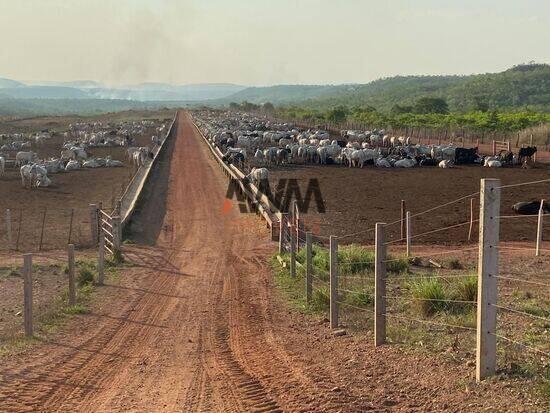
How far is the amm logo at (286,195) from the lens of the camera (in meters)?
30.3

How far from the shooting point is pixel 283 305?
1352 centimetres

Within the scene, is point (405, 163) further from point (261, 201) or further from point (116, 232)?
point (116, 232)

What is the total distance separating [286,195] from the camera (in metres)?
34.0

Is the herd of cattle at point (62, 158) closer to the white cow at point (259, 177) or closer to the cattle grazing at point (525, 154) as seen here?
the white cow at point (259, 177)

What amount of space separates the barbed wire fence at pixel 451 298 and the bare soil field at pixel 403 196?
5606mm

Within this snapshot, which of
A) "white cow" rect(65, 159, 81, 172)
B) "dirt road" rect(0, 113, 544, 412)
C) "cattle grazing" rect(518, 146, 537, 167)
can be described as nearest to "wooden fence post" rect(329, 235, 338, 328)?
"dirt road" rect(0, 113, 544, 412)

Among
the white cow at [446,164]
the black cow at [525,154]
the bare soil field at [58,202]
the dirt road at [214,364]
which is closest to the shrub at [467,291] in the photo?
the dirt road at [214,364]

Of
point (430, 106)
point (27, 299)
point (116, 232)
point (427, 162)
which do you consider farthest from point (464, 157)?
point (430, 106)

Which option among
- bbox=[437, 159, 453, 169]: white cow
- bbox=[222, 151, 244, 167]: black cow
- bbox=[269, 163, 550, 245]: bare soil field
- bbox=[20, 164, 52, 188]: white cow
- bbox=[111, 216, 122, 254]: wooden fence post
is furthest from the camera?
bbox=[437, 159, 453, 169]: white cow

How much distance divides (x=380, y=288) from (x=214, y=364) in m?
2.45

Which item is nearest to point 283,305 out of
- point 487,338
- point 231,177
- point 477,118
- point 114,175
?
point 487,338

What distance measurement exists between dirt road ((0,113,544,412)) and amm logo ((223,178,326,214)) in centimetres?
1300

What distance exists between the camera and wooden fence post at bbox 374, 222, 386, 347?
9125 millimetres

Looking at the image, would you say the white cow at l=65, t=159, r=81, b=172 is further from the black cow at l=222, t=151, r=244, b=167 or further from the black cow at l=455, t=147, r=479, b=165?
the black cow at l=455, t=147, r=479, b=165
